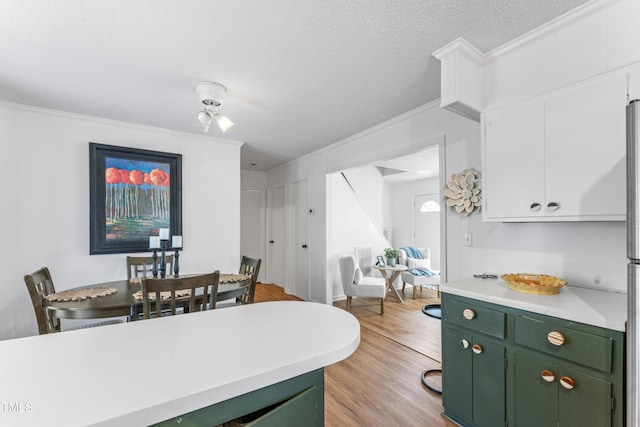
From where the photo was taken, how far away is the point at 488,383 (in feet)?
5.37

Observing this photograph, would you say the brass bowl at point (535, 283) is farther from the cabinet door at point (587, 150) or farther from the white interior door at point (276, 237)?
the white interior door at point (276, 237)

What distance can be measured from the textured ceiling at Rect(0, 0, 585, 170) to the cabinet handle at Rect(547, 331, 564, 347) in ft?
5.41

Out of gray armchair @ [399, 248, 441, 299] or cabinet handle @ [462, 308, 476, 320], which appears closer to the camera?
cabinet handle @ [462, 308, 476, 320]

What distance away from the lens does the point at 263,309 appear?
1.20 metres

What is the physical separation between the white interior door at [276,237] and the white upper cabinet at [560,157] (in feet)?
13.6

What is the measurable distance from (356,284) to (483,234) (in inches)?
86.7

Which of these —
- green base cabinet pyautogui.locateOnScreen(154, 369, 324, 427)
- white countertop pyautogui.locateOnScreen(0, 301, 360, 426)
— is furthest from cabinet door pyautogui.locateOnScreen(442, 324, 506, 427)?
green base cabinet pyautogui.locateOnScreen(154, 369, 324, 427)

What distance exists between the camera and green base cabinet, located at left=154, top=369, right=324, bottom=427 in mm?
652

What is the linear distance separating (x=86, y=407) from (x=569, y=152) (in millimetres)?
2202

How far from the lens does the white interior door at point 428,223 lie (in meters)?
6.23

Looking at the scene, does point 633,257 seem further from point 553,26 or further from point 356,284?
point 356,284

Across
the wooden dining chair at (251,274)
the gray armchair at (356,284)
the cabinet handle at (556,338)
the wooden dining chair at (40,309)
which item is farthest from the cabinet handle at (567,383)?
the wooden dining chair at (40,309)

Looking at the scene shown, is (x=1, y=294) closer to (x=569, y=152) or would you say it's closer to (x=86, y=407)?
(x=86, y=407)

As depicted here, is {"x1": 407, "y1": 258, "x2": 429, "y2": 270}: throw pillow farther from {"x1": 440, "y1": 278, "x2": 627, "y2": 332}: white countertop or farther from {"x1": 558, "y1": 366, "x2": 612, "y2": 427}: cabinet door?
{"x1": 558, "y1": 366, "x2": 612, "y2": 427}: cabinet door
